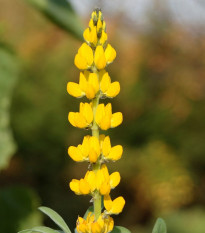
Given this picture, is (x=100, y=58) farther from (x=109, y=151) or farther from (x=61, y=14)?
(x=61, y=14)

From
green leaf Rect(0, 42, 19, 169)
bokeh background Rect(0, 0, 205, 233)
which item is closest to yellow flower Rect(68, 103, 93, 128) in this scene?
green leaf Rect(0, 42, 19, 169)

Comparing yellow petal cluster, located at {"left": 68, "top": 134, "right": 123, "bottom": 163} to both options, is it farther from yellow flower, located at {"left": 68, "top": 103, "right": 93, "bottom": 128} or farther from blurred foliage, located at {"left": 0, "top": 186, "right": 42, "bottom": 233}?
blurred foliage, located at {"left": 0, "top": 186, "right": 42, "bottom": 233}

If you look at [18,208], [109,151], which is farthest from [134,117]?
[109,151]

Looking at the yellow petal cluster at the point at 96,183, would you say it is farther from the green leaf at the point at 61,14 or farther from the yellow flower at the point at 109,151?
the green leaf at the point at 61,14

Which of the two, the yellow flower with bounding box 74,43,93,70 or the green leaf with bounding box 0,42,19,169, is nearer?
the yellow flower with bounding box 74,43,93,70

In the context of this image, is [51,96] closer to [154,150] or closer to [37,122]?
[37,122]

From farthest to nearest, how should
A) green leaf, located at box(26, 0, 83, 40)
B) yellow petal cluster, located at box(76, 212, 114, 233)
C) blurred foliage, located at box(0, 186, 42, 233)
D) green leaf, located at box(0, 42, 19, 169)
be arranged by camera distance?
blurred foliage, located at box(0, 186, 42, 233) → green leaf, located at box(0, 42, 19, 169) → green leaf, located at box(26, 0, 83, 40) → yellow petal cluster, located at box(76, 212, 114, 233)
